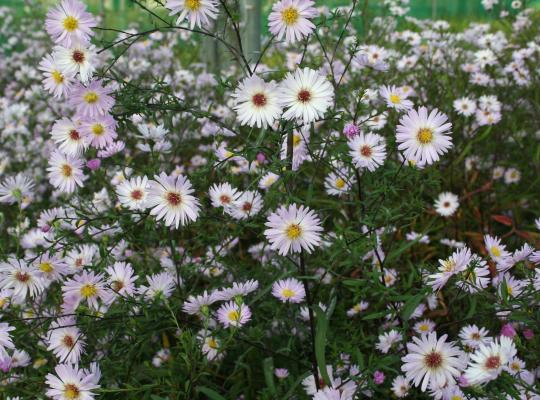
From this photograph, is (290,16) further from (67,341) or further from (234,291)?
(67,341)

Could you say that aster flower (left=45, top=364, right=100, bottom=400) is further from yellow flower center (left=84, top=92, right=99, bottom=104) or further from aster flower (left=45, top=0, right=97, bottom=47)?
aster flower (left=45, top=0, right=97, bottom=47)

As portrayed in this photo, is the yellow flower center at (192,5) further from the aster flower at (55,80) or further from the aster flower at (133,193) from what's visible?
the aster flower at (133,193)

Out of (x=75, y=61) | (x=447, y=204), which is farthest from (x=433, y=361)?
(x=447, y=204)

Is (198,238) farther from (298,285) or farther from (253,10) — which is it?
Result: (253,10)

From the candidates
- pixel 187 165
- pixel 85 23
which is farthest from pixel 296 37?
pixel 187 165

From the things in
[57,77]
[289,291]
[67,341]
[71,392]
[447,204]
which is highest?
[447,204]

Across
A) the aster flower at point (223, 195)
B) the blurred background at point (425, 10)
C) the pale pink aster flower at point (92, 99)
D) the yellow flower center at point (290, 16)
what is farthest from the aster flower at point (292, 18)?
the blurred background at point (425, 10)

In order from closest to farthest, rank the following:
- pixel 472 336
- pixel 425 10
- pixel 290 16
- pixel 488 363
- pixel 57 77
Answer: pixel 488 363, pixel 290 16, pixel 57 77, pixel 472 336, pixel 425 10
